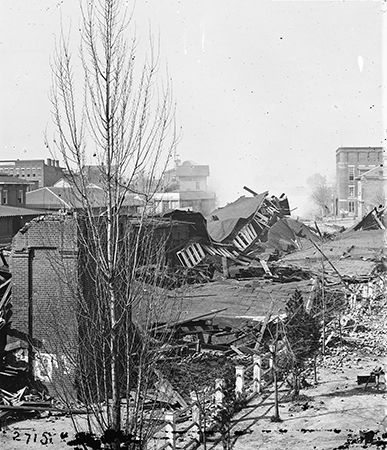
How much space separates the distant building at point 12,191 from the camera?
156ft

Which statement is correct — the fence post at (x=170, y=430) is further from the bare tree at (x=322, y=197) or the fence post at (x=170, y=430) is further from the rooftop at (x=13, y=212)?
the bare tree at (x=322, y=197)

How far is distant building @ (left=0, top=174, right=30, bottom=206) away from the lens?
156 feet

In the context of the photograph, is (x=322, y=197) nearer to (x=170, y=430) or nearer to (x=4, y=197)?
(x=4, y=197)

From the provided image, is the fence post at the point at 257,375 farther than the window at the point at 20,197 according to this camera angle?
No

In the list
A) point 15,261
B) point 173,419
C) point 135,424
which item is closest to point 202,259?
point 15,261

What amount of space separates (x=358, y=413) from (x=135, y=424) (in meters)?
5.59

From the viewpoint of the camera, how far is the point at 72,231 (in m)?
12.7

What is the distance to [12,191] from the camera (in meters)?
48.2

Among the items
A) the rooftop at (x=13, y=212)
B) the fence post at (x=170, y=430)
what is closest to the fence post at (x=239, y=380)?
the fence post at (x=170, y=430)

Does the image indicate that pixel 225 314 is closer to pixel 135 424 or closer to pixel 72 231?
pixel 72 231

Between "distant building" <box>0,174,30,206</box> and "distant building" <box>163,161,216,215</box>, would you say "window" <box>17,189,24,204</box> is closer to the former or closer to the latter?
"distant building" <box>0,174,30,206</box>

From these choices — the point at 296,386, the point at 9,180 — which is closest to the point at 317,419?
the point at 296,386

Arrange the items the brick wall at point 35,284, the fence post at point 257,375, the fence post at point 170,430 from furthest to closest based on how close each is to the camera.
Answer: the brick wall at point 35,284, the fence post at point 257,375, the fence post at point 170,430

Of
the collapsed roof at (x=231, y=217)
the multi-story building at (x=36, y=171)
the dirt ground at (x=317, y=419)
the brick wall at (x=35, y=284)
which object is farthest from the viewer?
the multi-story building at (x=36, y=171)
